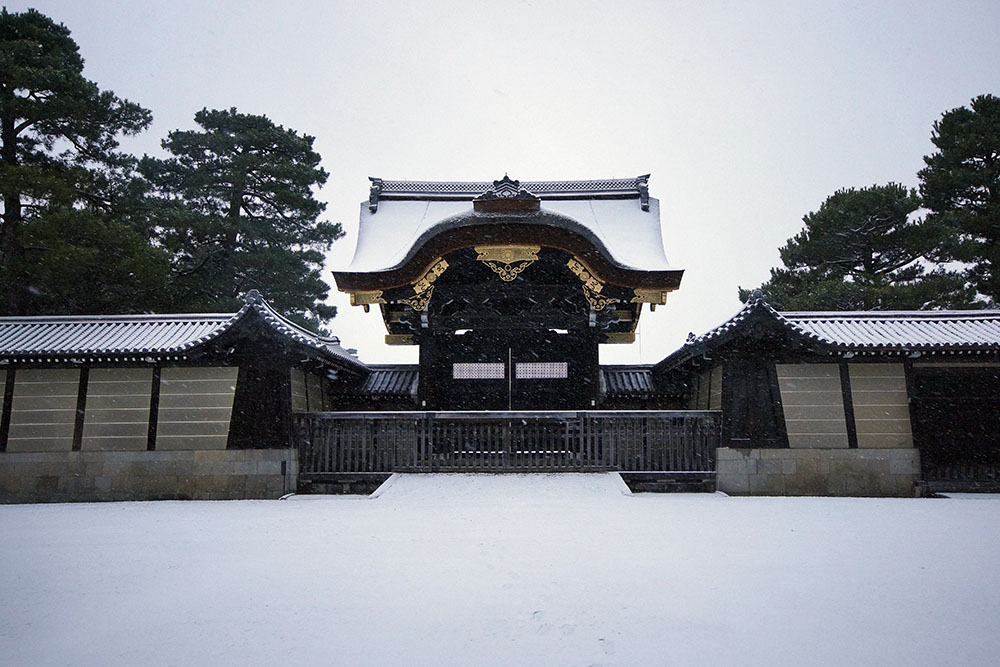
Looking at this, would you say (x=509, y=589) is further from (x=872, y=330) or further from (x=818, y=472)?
(x=872, y=330)

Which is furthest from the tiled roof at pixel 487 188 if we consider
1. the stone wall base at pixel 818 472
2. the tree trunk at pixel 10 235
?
the stone wall base at pixel 818 472

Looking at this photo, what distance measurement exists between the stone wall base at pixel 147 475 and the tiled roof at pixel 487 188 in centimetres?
898

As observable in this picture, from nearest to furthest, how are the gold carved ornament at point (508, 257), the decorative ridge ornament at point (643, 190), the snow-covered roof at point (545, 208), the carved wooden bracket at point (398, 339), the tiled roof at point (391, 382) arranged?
the gold carved ornament at point (508, 257) < the tiled roof at point (391, 382) < the snow-covered roof at point (545, 208) < the carved wooden bracket at point (398, 339) < the decorative ridge ornament at point (643, 190)

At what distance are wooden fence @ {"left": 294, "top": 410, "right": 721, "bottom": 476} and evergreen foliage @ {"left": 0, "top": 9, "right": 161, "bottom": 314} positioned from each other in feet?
24.5

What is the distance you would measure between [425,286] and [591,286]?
124 inches

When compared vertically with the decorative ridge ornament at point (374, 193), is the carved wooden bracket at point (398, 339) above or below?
below

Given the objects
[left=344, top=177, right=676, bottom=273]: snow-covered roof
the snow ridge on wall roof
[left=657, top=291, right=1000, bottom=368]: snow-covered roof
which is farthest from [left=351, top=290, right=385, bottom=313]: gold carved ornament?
the snow ridge on wall roof

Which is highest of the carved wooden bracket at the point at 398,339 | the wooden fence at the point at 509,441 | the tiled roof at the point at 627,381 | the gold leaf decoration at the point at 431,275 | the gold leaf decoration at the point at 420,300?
the gold leaf decoration at the point at 431,275

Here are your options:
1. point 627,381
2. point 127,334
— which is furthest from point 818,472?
point 127,334

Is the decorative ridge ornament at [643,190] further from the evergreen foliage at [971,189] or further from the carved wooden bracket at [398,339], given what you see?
the evergreen foliage at [971,189]

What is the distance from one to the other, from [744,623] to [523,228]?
9.03 metres

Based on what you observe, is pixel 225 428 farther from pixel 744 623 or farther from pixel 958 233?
pixel 958 233

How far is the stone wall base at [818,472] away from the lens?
412 inches

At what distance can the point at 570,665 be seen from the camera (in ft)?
10.4
